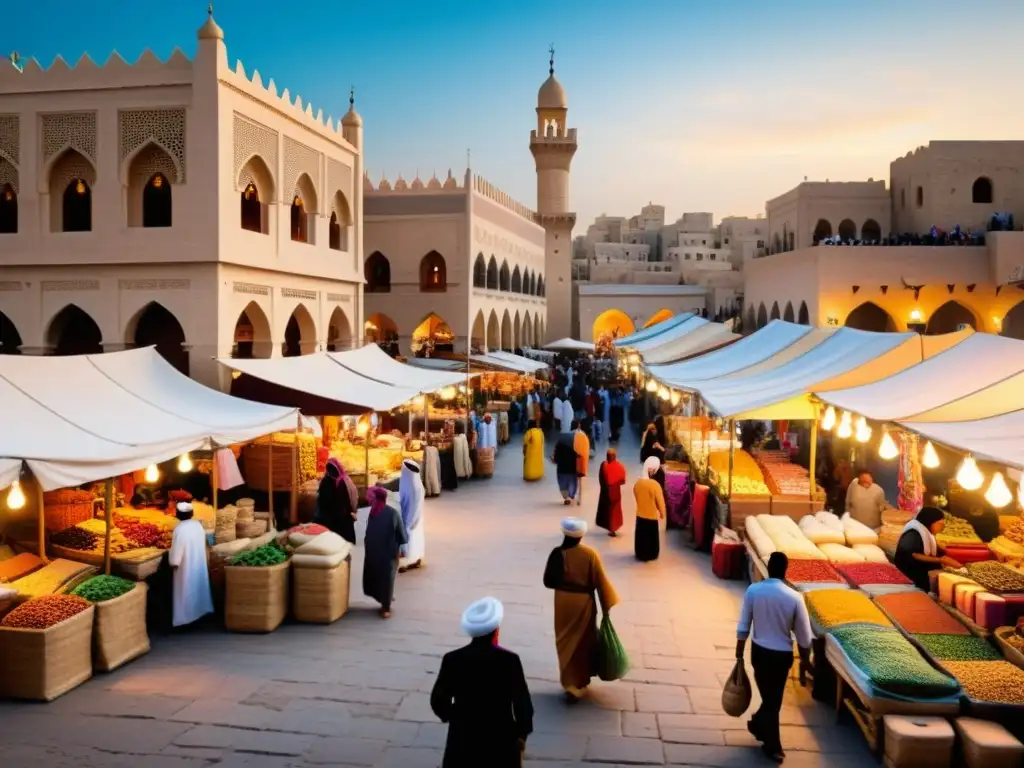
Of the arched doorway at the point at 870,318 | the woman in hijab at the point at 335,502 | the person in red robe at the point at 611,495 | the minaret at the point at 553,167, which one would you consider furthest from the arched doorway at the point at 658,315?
the woman in hijab at the point at 335,502

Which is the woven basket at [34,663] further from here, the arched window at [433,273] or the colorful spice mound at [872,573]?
the arched window at [433,273]

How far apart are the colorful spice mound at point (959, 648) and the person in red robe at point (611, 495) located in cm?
490

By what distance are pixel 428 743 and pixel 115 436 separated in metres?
3.81

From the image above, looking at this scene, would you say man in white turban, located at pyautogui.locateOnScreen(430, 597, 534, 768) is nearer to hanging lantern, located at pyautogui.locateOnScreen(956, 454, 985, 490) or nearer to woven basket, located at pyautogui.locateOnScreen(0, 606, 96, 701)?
woven basket, located at pyautogui.locateOnScreen(0, 606, 96, 701)

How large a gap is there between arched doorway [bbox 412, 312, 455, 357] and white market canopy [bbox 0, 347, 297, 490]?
15234 millimetres

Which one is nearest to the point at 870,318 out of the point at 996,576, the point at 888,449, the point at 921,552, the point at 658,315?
the point at 658,315

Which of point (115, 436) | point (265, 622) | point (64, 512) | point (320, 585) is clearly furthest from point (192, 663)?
point (64, 512)

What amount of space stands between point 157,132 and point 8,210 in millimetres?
3284

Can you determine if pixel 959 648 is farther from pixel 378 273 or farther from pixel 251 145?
pixel 378 273

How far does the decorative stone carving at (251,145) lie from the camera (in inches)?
527

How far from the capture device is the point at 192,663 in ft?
20.8

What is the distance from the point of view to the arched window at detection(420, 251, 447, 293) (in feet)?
80.6

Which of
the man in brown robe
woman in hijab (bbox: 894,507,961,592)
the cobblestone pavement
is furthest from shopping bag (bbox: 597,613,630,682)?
woman in hijab (bbox: 894,507,961,592)

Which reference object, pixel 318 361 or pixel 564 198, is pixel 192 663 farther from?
pixel 564 198
